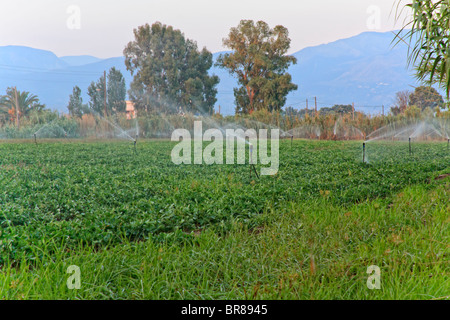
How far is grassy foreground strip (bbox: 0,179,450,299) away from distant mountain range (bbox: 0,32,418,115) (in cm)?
314

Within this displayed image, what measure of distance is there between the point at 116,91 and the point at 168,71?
3.23ft

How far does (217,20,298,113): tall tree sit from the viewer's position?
527 centimetres

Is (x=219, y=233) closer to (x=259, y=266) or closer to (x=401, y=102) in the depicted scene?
(x=259, y=266)

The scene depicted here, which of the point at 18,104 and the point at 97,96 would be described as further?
the point at 18,104

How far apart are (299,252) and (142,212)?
125 cm

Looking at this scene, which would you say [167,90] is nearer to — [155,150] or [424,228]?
[155,150]

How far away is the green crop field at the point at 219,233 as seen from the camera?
173 cm

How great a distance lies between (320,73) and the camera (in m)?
5.64

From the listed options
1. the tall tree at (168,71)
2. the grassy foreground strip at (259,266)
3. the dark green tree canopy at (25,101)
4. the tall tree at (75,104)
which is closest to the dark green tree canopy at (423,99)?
the tall tree at (168,71)

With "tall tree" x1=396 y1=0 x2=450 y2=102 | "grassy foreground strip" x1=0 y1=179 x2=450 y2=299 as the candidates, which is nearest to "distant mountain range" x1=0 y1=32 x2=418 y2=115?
"tall tree" x1=396 y1=0 x2=450 y2=102

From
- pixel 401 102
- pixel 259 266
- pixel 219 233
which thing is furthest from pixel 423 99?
pixel 259 266

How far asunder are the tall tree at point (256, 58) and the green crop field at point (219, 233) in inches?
66.9

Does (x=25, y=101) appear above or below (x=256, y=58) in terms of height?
below

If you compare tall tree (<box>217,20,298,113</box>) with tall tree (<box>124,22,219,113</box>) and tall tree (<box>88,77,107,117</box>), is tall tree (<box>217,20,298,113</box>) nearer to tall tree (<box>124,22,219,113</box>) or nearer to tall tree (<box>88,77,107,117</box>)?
tall tree (<box>124,22,219,113</box>)
